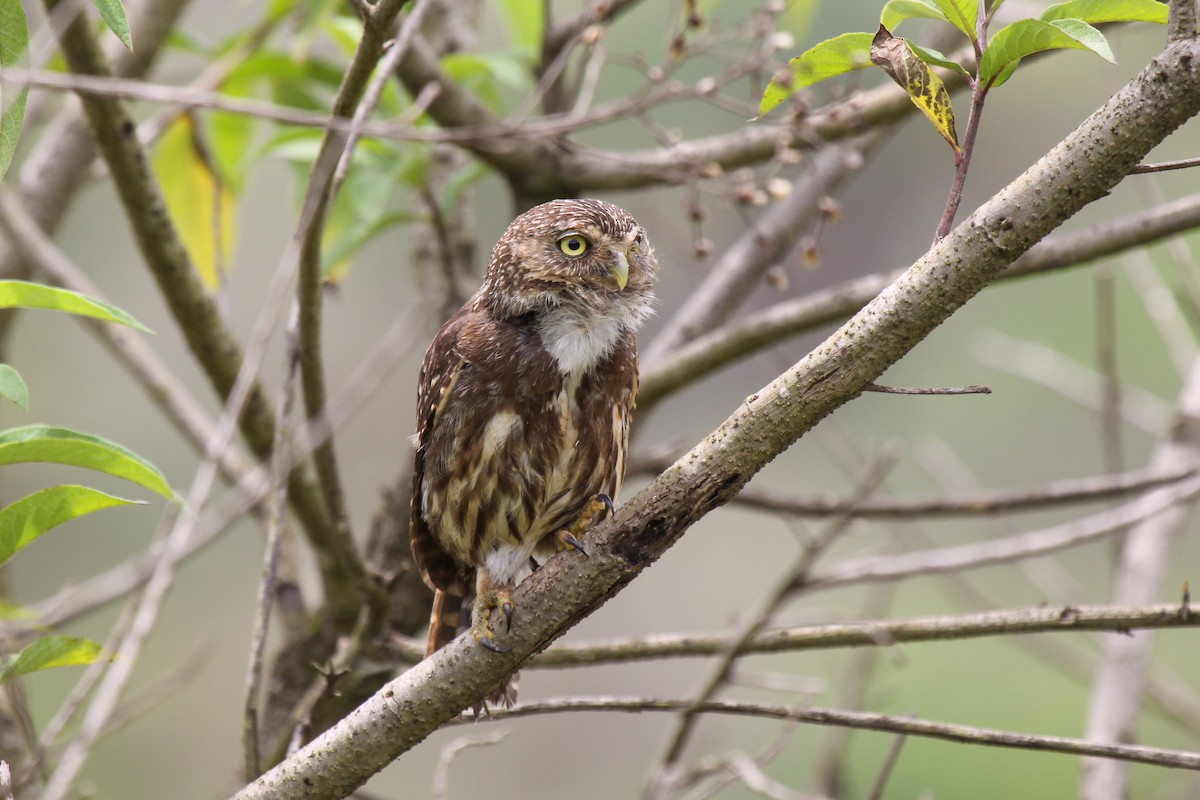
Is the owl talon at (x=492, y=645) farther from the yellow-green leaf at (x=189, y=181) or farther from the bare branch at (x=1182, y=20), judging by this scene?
the yellow-green leaf at (x=189, y=181)

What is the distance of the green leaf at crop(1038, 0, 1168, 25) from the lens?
67.4 inches

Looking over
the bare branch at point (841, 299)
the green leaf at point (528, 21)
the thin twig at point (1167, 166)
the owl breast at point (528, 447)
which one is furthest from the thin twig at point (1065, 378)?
the thin twig at point (1167, 166)

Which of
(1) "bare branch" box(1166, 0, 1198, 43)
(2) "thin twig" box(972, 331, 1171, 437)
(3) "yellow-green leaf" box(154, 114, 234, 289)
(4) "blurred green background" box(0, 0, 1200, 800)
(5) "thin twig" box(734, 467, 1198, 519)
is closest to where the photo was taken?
(1) "bare branch" box(1166, 0, 1198, 43)

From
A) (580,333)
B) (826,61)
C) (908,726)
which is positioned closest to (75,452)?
(580,333)

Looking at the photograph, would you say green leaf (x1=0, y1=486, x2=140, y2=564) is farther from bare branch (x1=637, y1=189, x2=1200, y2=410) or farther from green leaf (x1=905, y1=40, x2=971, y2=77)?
bare branch (x1=637, y1=189, x2=1200, y2=410)

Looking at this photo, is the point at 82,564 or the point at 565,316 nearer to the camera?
the point at 565,316

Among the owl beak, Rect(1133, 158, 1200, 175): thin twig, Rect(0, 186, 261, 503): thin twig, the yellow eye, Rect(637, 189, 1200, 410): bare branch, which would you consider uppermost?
Rect(0, 186, 261, 503): thin twig

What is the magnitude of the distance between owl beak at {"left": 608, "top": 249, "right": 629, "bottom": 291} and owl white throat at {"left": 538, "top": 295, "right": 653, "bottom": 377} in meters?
0.06

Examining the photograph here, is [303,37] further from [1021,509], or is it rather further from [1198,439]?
[1198,439]

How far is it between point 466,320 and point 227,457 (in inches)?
57.1

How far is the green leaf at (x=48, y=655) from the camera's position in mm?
1968

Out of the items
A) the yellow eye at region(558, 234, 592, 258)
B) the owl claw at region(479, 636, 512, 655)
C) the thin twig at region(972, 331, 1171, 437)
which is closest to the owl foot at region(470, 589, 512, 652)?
the owl claw at region(479, 636, 512, 655)

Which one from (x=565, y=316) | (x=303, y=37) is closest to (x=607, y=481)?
(x=565, y=316)

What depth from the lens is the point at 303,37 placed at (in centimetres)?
391
